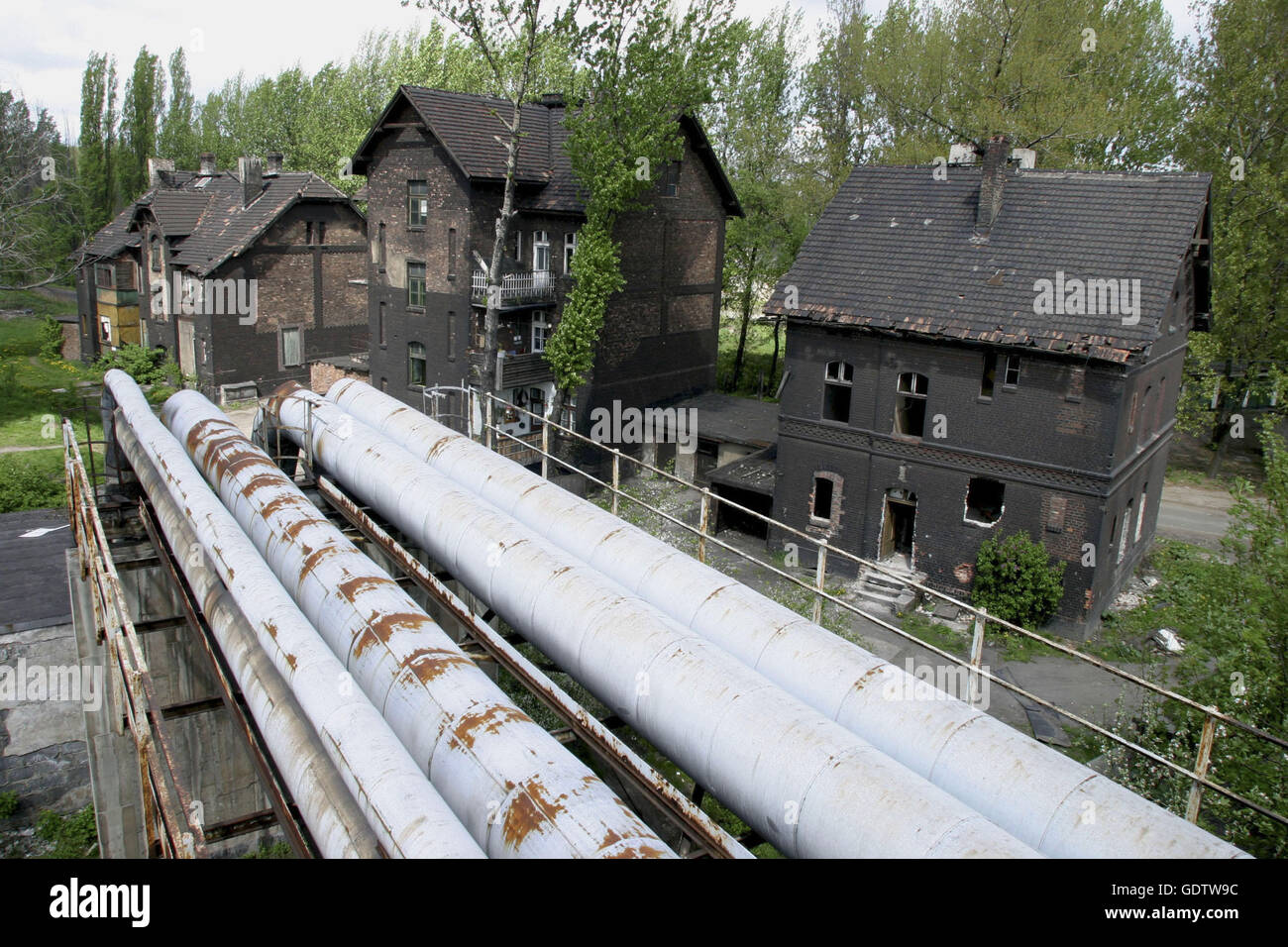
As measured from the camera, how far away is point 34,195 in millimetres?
61781

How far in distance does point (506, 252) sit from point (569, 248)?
218 centimetres

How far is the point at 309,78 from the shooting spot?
7806 cm

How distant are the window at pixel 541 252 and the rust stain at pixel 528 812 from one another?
26275mm

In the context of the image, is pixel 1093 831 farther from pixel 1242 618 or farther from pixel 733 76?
pixel 733 76

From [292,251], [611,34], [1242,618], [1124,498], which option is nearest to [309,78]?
[292,251]

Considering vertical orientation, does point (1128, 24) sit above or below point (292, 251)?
above

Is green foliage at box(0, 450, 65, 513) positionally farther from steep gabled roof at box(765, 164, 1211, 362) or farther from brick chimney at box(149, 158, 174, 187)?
steep gabled roof at box(765, 164, 1211, 362)

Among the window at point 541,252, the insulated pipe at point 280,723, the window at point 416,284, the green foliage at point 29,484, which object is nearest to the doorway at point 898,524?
the window at point 541,252

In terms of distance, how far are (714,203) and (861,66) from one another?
12.6 metres

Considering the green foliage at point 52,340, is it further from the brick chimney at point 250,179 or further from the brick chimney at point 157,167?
the brick chimney at point 250,179

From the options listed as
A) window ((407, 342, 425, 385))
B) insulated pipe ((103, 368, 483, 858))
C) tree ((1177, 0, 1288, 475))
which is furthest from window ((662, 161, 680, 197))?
insulated pipe ((103, 368, 483, 858))

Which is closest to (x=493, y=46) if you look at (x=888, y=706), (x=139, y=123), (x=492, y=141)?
(x=492, y=141)

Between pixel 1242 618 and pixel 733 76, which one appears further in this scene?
pixel 733 76

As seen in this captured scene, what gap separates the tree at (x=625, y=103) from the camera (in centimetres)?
2770
